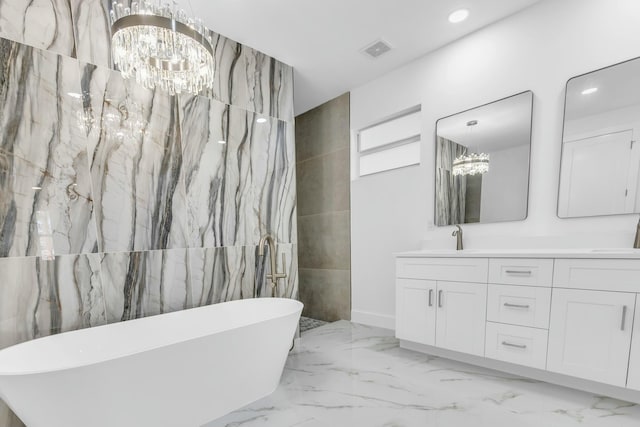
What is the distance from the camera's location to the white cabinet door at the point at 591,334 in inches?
55.0

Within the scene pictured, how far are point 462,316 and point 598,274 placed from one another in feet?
2.58

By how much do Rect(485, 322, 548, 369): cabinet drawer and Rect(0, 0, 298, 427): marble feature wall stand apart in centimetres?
175

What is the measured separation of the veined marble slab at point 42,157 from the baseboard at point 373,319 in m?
2.48

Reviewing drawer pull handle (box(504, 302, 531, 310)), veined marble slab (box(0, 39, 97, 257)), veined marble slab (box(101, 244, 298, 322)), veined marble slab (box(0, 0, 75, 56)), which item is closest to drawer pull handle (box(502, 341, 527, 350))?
drawer pull handle (box(504, 302, 531, 310))

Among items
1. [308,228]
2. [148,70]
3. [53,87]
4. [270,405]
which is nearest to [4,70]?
[53,87]

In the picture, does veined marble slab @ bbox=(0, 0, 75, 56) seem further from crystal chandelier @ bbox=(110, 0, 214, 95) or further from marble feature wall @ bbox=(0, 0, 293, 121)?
crystal chandelier @ bbox=(110, 0, 214, 95)

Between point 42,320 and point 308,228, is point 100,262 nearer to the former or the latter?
point 42,320

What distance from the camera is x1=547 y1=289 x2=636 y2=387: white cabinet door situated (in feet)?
4.58

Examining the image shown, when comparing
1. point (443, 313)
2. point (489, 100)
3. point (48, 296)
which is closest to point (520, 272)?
point (443, 313)

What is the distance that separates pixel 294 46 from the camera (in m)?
2.40

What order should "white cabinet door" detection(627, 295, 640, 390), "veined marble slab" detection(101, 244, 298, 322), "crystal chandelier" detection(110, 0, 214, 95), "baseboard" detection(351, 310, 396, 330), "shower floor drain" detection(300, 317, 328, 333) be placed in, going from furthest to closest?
1. "shower floor drain" detection(300, 317, 328, 333)
2. "baseboard" detection(351, 310, 396, 330)
3. "veined marble slab" detection(101, 244, 298, 322)
4. "white cabinet door" detection(627, 295, 640, 390)
5. "crystal chandelier" detection(110, 0, 214, 95)

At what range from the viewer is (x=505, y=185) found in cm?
210

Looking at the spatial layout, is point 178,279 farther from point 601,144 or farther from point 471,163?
point 601,144

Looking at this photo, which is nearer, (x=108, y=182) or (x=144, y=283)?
(x=108, y=182)
